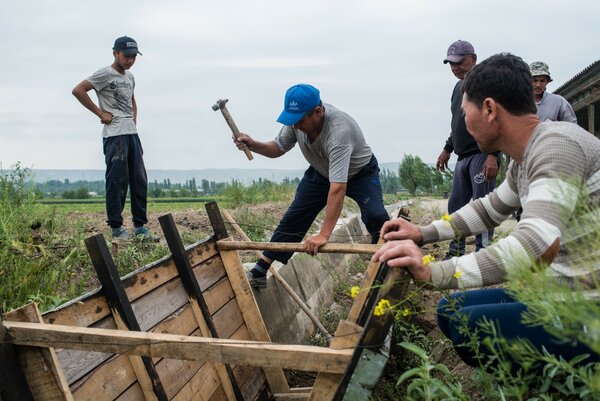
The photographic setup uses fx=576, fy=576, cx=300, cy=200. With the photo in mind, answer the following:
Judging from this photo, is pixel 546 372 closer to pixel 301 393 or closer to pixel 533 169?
pixel 533 169

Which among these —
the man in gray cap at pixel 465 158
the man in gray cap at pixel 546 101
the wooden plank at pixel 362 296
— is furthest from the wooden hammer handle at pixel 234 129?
the man in gray cap at pixel 546 101

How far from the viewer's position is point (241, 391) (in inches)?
156

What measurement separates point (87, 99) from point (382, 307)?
478 centimetres

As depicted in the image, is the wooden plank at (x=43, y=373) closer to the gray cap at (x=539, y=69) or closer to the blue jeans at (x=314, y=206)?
the blue jeans at (x=314, y=206)

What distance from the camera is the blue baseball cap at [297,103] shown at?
460cm

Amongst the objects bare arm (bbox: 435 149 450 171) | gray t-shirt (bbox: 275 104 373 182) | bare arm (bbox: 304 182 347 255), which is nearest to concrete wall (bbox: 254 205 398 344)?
bare arm (bbox: 304 182 347 255)

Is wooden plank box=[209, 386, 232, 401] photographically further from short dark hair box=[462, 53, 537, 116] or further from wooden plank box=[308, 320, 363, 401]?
short dark hair box=[462, 53, 537, 116]

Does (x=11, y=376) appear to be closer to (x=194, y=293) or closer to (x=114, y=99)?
(x=194, y=293)

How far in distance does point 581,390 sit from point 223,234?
276 cm

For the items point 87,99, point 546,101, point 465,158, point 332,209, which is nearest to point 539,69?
point 546,101

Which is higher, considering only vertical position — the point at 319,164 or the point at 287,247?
the point at 319,164

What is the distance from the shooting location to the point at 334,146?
468cm

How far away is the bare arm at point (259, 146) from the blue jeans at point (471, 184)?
184 cm

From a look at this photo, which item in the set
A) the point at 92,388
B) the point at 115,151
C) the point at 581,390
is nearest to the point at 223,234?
the point at 92,388
